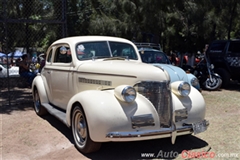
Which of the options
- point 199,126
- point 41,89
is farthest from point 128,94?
point 41,89

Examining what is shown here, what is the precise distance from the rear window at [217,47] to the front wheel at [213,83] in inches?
47.2

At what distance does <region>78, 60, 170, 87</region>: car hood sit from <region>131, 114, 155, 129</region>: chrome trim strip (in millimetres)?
545

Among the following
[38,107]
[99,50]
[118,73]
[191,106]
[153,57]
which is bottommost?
[38,107]

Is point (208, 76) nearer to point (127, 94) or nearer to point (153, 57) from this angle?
point (153, 57)

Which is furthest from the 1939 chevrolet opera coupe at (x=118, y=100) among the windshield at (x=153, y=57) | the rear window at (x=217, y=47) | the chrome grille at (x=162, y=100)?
the rear window at (x=217, y=47)

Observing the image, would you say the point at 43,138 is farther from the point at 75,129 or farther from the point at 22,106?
the point at 22,106

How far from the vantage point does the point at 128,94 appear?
3.83m

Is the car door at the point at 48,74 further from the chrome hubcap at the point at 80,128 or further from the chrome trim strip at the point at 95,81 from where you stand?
the chrome hubcap at the point at 80,128

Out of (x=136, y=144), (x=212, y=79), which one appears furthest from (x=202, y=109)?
(x=212, y=79)

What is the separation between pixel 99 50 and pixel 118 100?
5.32 feet

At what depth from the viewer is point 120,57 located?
5273mm

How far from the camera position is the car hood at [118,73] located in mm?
3998

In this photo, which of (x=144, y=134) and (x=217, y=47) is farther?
(x=217, y=47)

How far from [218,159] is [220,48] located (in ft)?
24.9
